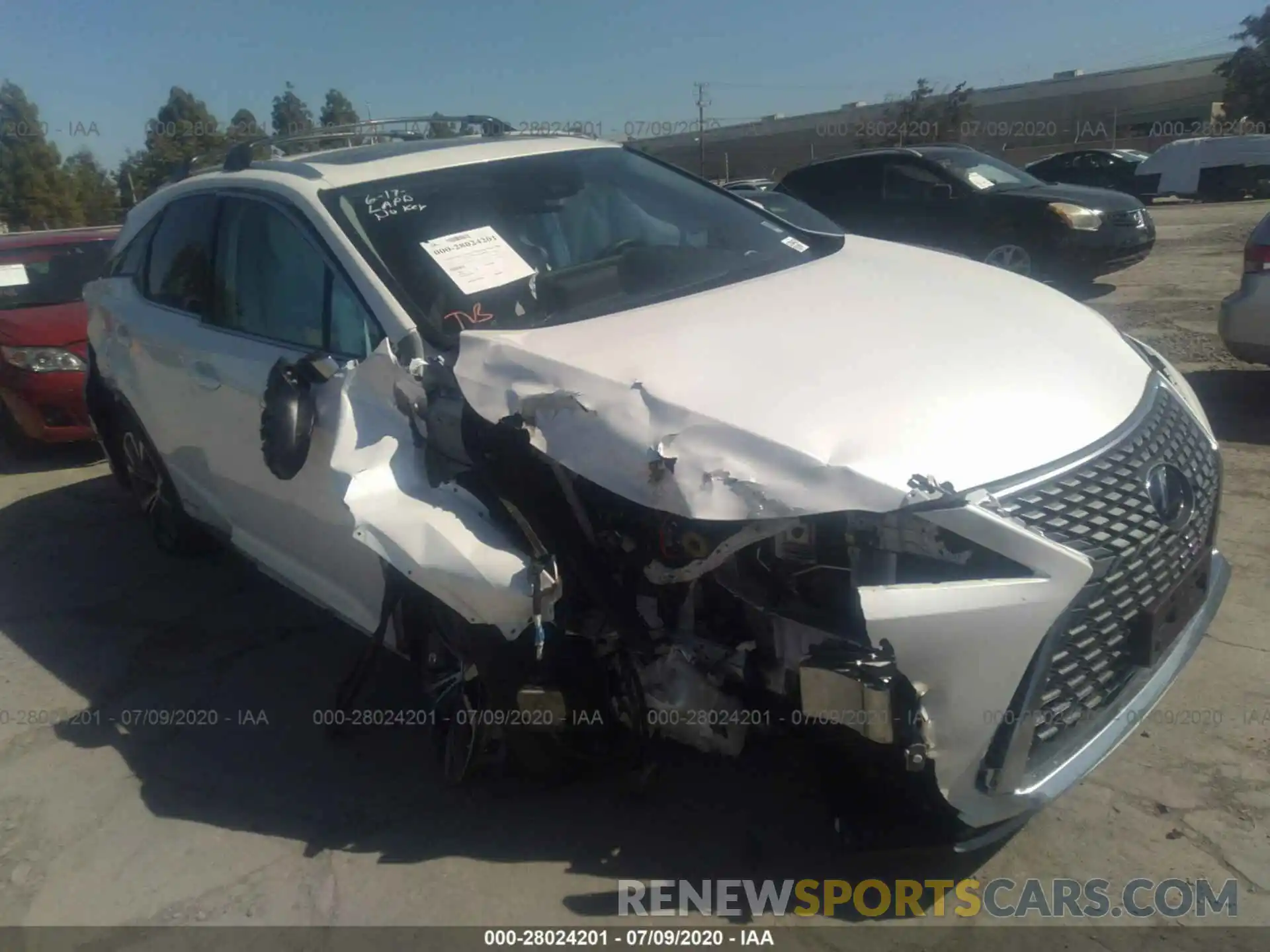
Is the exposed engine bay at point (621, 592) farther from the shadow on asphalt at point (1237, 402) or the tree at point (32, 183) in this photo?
the tree at point (32, 183)

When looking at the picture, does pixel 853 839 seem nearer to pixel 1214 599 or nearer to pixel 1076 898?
pixel 1076 898

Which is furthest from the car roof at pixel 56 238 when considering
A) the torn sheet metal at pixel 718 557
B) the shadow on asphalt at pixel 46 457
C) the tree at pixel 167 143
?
the tree at pixel 167 143

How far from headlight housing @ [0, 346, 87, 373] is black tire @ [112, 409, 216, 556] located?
1.80m

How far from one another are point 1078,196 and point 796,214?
7.03m

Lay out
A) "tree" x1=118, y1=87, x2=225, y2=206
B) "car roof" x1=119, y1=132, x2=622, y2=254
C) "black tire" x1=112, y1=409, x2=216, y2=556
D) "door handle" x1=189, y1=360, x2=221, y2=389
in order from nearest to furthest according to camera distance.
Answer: "car roof" x1=119, y1=132, x2=622, y2=254, "door handle" x1=189, y1=360, x2=221, y2=389, "black tire" x1=112, y1=409, x2=216, y2=556, "tree" x1=118, y1=87, x2=225, y2=206

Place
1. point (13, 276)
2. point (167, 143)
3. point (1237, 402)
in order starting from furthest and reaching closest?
point (167, 143)
point (13, 276)
point (1237, 402)

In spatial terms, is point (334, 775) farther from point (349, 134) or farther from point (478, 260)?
point (349, 134)

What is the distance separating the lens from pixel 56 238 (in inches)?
302

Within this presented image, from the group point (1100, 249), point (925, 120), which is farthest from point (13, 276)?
point (925, 120)

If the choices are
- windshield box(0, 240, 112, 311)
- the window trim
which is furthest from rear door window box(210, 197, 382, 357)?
windshield box(0, 240, 112, 311)

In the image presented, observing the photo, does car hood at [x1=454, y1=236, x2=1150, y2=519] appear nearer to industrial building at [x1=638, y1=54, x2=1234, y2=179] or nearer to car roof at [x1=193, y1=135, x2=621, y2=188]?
car roof at [x1=193, y1=135, x2=621, y2=188]

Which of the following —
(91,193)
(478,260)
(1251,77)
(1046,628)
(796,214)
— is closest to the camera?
(1046,628)

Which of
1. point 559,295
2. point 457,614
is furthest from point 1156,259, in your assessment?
point 457,614

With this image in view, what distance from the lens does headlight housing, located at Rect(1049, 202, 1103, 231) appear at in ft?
31.4
